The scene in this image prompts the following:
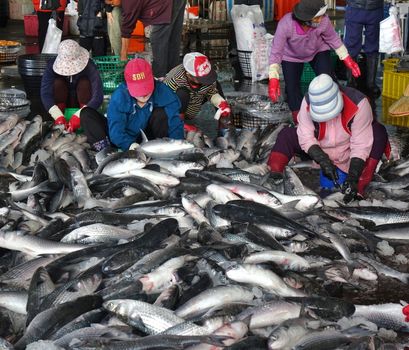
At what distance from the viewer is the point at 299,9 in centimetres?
757

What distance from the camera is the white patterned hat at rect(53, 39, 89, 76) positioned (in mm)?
7529

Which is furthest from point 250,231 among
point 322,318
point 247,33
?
point 247,33

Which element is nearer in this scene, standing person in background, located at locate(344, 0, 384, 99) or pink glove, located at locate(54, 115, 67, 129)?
pink glove, located at locate(54, 115, 67, 129)

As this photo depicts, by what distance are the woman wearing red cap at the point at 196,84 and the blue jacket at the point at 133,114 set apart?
2.08ft

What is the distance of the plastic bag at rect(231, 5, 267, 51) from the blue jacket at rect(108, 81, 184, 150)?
435cm

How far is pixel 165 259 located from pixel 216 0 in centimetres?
1101

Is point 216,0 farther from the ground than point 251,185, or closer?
farther from the ground

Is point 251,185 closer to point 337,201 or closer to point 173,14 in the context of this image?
point 337,201

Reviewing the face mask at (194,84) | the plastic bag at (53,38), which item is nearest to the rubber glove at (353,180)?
the face mask at (194,84)

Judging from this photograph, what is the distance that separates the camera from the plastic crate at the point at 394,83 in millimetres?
9234

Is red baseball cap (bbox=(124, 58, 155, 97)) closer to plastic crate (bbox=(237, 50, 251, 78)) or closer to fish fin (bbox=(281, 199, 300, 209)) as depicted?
fish fin (bbox=(281, 199, 300, 209))

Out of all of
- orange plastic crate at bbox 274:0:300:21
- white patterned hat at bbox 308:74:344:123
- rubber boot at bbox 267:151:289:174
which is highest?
orange plastic crate at bbox 274:0:300:21

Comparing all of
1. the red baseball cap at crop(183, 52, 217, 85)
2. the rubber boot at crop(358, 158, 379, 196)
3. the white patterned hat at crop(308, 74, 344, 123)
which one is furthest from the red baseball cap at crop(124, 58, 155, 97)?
the rubber boot at crop(358, 158, 379, 196)

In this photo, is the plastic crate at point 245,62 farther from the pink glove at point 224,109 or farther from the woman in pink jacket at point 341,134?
the woman in pink jacket at point 341,134
